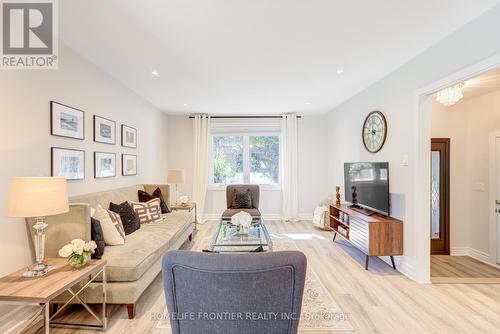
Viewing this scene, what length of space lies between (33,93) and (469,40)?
3.93m

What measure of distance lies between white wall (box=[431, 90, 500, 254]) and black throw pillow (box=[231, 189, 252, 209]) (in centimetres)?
332

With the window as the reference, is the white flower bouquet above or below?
below

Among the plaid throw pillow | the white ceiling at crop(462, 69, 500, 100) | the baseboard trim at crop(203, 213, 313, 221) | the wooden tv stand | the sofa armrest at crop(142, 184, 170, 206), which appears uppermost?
the white ceiling at crop(462, 69, 500, 100)

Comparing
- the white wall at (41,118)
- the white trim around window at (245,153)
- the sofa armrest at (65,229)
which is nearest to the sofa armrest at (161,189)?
the white wall at (41,118)

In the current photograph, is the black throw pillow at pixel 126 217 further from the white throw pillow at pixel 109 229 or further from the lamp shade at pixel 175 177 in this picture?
the lamp shade at pixel 175 177

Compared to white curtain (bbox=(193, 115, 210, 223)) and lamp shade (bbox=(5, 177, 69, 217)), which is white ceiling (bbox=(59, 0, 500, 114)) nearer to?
lamp shade (bbox=(5, 177, 69, 217))

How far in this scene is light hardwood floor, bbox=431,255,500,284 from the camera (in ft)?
9.27

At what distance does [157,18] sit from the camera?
203 cm

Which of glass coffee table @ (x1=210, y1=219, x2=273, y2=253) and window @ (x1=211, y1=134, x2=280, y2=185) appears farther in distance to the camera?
window @ (x1=211, y1=134, x2=280, y2=185)

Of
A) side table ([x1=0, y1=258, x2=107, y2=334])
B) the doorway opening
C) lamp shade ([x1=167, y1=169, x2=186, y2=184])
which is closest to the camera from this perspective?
side table ([x1=0, y1=258, x2=107, y2=334])

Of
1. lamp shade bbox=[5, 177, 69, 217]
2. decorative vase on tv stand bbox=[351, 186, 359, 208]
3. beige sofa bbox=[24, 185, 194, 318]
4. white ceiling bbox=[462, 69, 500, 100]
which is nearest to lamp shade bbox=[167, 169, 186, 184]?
beige sofa bbox=[24, 185, 194, 318]

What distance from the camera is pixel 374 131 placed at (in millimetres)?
3682

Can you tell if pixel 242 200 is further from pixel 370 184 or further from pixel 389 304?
pixel 389 304

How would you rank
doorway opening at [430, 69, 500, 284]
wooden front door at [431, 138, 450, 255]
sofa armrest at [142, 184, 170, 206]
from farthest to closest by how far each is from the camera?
sofa armrest at [142, 184, 170, 206], wooden front door at [431, 138, 450, 255], doorway opening at [430, 69, 500, 284]
